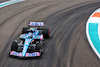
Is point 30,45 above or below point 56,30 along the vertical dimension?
below

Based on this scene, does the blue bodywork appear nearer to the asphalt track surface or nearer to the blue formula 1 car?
the blue formula 1 car

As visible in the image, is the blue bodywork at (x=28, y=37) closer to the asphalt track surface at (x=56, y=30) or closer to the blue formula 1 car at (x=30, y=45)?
the blue formula 1 car at (x=30, y=45)

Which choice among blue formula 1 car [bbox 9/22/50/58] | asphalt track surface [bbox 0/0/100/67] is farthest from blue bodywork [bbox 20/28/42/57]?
asphalt track surface [bbox 0/0/100/67]

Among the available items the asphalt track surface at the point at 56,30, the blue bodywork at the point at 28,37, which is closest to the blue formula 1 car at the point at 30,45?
the blue bodywork at the point at 28,37

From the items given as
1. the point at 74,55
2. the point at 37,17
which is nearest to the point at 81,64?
the point at 74,55

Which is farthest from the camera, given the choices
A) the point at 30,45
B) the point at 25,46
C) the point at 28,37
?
the point at 28,37

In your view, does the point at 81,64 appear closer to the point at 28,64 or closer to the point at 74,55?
the point at 74,55

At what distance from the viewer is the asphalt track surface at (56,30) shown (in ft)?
29.0

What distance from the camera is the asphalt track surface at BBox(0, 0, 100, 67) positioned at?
8852 mm

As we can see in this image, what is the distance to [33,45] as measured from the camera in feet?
31.8

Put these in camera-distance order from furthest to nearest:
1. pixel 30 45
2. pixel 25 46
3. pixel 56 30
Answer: pixel 56 30, pixel 30 45, pixel 25 46

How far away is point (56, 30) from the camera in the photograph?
1265 centimetres

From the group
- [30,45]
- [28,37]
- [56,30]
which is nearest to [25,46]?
[30,45]

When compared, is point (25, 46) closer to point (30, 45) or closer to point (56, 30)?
point (30, 45)
